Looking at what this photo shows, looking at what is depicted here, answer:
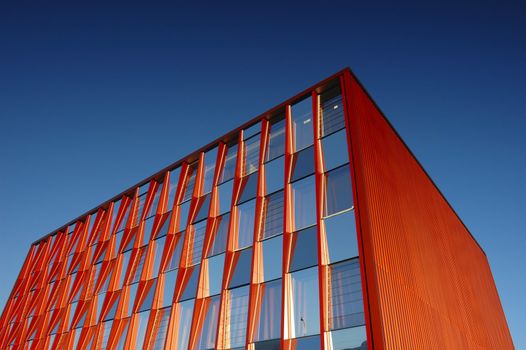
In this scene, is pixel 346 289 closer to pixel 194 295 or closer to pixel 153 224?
pixel 194 295

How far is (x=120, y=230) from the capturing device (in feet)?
88.9

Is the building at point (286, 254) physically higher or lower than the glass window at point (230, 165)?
lower

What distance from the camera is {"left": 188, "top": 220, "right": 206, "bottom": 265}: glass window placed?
20.4m

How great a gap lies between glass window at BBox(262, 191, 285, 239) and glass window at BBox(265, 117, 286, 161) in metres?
2.25

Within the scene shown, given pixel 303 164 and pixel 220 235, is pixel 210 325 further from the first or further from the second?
pixel 303 164

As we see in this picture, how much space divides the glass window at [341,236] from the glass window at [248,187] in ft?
16.3

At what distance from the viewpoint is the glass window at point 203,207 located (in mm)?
21625

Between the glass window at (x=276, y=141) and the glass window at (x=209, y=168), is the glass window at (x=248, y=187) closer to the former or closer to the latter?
the glass window at (x=276, y=141)

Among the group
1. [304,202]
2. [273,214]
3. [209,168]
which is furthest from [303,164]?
[209,168]

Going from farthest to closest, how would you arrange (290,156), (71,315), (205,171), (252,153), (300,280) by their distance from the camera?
(71,315), (205,171), (252,153), (290,156), (300,280)

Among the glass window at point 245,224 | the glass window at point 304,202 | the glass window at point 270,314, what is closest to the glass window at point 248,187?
the glass window at point 245,224

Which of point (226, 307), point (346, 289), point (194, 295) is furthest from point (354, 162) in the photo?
point (194, 295)

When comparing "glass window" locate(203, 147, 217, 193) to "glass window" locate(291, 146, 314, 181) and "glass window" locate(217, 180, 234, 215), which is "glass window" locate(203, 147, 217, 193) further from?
"glass window" locate(291, 146, 314, 181)

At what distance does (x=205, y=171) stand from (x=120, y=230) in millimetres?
7794
